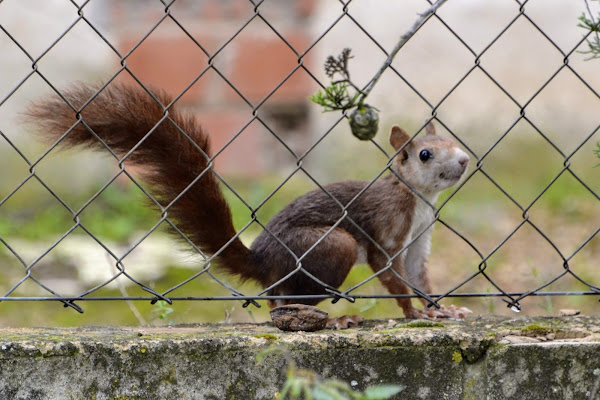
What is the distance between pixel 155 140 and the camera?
7.53 feet

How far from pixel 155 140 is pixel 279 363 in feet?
2.39

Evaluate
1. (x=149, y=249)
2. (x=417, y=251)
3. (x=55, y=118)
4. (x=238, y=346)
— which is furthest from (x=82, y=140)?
(x=149, y=249)

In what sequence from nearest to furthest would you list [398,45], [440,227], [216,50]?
[398,45]
[440,227]
[216,50]

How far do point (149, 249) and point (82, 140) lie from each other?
7.60 feet

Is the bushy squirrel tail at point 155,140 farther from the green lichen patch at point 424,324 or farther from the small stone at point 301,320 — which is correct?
the green lichen patch at point 424,324

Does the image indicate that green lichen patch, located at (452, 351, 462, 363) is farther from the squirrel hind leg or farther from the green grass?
the green grass

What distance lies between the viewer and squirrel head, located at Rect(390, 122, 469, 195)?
282 centimetres

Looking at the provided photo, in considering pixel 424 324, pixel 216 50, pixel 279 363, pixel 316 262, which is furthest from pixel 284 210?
pixel 216 50

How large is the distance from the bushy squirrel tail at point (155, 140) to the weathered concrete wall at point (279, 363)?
34 centimetres

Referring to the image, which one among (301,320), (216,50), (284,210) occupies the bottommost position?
(301,320)

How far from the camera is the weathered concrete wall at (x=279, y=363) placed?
6.26ft

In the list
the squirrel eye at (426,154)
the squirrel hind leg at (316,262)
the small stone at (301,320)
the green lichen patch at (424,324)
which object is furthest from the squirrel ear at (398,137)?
the small stone at (301,320)

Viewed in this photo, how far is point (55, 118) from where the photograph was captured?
2102 millimetres

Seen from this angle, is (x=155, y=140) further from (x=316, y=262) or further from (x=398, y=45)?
(x=398, y=45)
